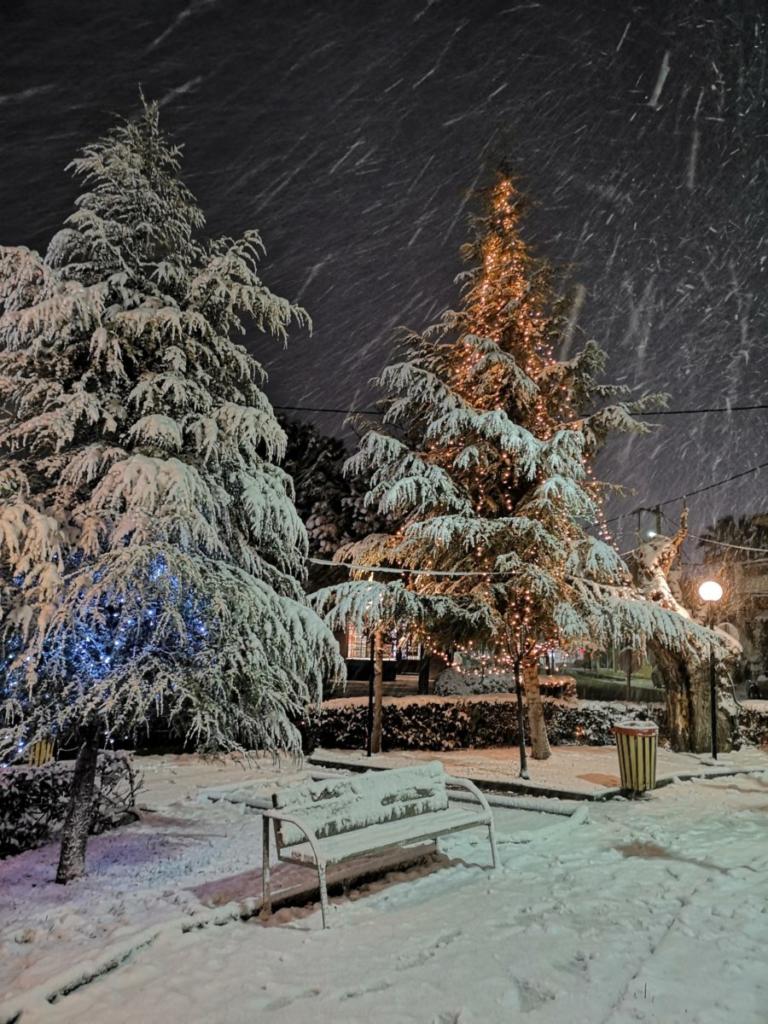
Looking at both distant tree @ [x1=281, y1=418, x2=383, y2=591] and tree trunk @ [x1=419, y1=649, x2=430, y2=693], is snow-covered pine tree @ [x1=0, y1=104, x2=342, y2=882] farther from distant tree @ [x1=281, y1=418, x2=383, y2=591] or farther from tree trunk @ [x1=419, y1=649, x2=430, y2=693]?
tree trunk @ [x1=419, y1=649, x2=430, y2=693]

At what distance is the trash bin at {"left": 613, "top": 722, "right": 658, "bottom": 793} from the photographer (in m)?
10.0

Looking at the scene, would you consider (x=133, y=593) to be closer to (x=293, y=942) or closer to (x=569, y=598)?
(x=293, y=942)

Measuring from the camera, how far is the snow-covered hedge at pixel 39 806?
729 centimetres

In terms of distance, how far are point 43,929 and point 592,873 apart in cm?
436

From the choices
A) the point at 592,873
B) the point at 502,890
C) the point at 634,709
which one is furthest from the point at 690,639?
the point at 502,890

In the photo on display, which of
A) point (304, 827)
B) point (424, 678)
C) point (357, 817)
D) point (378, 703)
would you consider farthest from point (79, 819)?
point (424, 678)

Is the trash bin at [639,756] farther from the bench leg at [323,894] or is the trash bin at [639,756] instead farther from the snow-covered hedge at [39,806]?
the snow-covered hedge at [39,806]

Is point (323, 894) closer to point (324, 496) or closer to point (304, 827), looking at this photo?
point (304, 827)

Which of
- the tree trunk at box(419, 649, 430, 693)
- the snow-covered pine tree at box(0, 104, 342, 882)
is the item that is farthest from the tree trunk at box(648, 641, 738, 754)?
the tree trunk at box(419, 649, 430, 693)

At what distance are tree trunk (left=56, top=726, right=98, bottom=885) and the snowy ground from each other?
178 millimetres

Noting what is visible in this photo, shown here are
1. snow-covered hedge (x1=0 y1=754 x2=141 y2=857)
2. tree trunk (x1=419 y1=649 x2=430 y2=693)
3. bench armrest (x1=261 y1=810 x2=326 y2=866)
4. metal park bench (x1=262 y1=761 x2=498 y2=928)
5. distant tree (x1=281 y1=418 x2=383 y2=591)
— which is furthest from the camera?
tree trunk (x1=419 y1=649 x2=430 y2=693)

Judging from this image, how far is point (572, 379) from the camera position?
49.1 feet

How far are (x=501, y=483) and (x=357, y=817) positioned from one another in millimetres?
9613

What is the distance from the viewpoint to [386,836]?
594 cm
